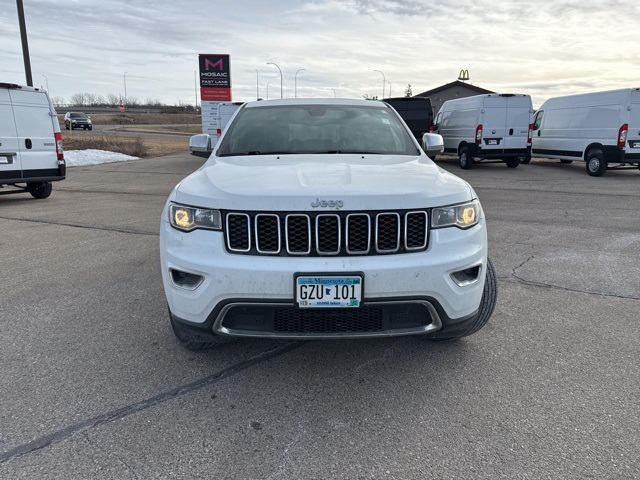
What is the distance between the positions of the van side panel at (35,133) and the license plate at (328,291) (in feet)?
30.1

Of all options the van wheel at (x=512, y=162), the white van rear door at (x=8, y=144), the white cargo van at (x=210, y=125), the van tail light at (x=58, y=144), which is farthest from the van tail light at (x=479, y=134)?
the white van rear door at (x=8, y=144)

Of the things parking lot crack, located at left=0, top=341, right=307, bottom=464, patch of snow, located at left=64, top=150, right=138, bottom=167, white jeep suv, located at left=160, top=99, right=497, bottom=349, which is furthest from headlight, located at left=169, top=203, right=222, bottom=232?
patch of snow, located at left=64, top=150, right=138, bottom=167

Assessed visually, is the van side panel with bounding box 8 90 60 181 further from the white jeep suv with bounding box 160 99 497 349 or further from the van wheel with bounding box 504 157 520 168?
the van wheel with bounding box 504 157 520 168

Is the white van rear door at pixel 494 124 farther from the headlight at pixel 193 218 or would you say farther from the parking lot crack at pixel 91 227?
the headlight at pixel 193 218

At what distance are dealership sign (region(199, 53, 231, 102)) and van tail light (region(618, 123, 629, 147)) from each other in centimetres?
1950

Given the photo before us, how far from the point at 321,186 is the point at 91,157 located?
69.5 ft

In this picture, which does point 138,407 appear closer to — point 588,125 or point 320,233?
point 320,233

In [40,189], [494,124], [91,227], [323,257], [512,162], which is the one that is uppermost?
[494,124]

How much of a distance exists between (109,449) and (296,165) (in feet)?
6.42

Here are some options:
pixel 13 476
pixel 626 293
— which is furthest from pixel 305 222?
pixel 626 293

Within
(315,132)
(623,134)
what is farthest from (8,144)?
(623,134)

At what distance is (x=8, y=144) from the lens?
9.11 metres

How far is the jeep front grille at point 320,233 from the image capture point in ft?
8.24

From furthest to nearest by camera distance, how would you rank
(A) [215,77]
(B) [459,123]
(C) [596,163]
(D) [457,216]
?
(A) [215,77], (B) [459,123], (C) [596,163], (D) [457,216]
